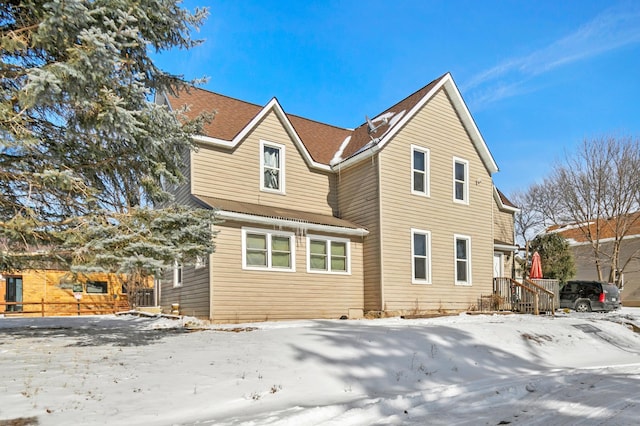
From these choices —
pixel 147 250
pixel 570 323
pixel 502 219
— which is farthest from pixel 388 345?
pixel 502 219

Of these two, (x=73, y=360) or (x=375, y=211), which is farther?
(x=375, y=211)

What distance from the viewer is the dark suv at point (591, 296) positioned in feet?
71.4

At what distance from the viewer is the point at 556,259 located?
90.5ft

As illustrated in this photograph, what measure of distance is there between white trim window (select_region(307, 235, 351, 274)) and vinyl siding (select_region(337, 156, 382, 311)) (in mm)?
741

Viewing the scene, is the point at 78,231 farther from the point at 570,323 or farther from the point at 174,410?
the point at 570,323

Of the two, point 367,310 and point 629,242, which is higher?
point 629,242

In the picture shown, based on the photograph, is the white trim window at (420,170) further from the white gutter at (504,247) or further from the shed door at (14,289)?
the shed door at (14,289)

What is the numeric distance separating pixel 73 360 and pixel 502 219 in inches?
778

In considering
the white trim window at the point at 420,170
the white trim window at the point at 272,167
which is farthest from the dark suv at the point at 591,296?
the white trim window at the point at 272,167

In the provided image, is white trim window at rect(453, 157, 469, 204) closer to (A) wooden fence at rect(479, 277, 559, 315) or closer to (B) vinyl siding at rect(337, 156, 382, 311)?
(A) wooden fence at rect(479, 277, 559, 315)

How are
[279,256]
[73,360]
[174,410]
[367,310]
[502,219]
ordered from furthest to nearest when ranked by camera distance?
[502,219], [367,310], [279,256], [73,360], [174,410]

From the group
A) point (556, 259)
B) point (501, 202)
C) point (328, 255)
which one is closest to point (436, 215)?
point (328, 255)

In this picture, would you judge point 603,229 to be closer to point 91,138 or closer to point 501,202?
point 501,202

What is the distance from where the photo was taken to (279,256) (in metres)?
14.5
